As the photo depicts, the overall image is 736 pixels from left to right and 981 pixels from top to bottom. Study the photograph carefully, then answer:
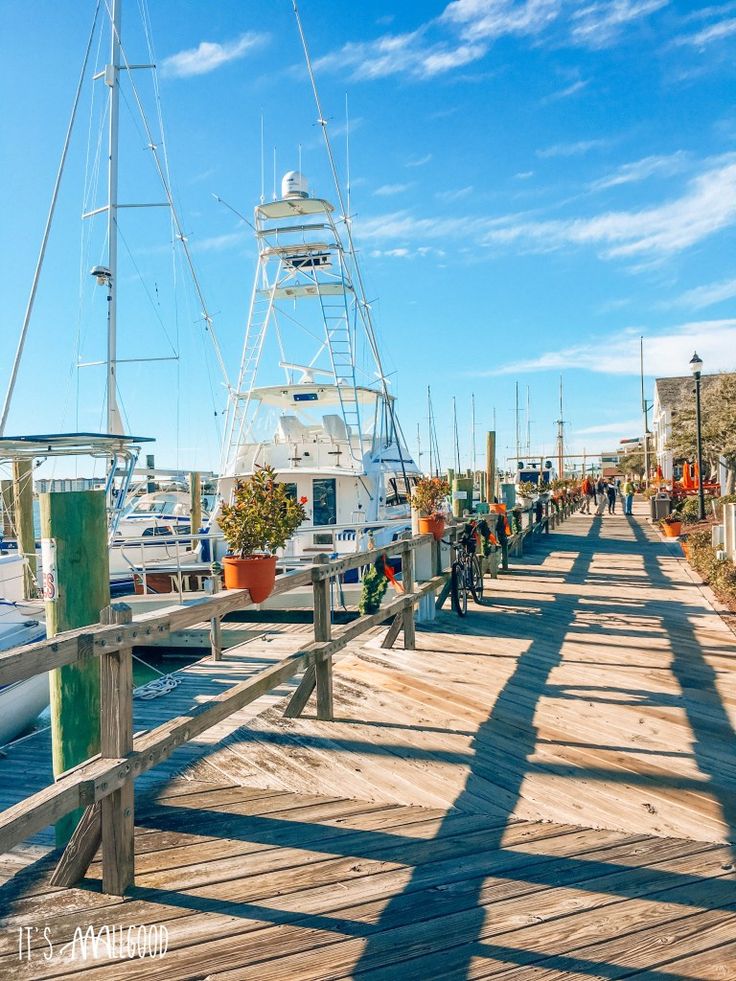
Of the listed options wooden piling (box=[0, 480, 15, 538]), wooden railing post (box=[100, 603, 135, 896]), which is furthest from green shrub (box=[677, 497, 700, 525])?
wooden railing post (box=[100, 603, 135, 896])

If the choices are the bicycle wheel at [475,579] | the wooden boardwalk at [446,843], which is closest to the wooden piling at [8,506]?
the bicycle wheel at [475,579]

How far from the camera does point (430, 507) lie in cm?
880

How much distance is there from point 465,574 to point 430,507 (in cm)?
132

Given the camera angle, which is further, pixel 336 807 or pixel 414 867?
pixel 336 807

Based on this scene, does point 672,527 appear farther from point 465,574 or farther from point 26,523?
point 26,523

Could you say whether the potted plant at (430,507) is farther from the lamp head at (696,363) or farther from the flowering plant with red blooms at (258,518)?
the lamp head at (696,363)

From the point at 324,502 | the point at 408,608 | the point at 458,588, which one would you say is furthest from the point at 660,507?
A: the point at 408,608

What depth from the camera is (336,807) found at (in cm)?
392

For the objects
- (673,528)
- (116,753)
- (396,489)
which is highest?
(396,489)

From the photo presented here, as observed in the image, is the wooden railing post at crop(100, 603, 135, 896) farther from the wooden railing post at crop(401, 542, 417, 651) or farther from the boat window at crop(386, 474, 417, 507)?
the boat window at crop(386, 474, 417, 507)

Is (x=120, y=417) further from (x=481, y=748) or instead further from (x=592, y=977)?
(x=592, y=977)

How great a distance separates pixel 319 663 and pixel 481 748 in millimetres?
1306

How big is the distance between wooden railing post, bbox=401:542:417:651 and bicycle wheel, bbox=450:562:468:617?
1.63 m

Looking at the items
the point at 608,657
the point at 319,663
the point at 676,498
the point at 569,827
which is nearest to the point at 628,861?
the point at 569,827
